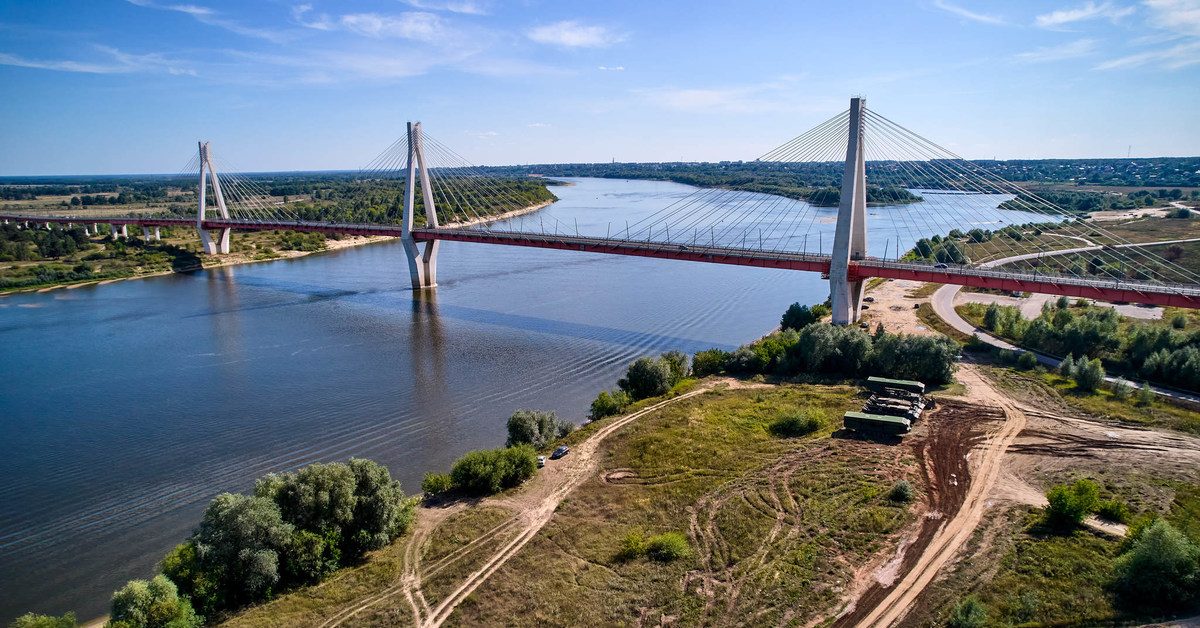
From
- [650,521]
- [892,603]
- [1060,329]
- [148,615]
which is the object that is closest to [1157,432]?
[1060,329]

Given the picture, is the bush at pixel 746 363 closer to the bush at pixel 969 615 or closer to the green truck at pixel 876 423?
the green truck at pixel 876 423

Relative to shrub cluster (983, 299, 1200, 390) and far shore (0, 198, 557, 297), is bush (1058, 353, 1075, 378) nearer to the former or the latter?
shrub cluster (983, 299, 1200, 390)

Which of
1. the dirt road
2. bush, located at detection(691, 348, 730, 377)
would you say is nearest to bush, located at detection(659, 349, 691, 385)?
bush, located at detection(691, 348, 730, 377)

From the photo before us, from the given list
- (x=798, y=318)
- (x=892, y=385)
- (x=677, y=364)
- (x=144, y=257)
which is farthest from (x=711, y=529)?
(x=144, y=257)

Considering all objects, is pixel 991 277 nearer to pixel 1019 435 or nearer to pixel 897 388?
pixel 897 388

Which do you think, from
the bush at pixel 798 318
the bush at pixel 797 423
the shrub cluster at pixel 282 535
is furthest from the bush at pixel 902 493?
the bush at pixel 798 318

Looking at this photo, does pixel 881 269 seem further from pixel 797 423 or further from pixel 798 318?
pixel 797 423
